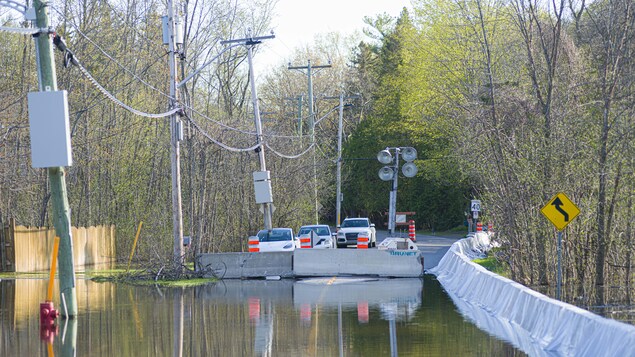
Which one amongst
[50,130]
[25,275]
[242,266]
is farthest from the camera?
[25,275]

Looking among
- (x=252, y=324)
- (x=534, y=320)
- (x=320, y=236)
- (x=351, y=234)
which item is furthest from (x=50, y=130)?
(x=351, y=234)

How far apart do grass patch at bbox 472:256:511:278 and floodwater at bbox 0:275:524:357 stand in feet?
→ 8.98

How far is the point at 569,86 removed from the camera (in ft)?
78.5

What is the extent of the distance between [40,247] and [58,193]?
19.9m

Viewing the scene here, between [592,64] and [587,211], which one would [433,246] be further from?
[587,211]

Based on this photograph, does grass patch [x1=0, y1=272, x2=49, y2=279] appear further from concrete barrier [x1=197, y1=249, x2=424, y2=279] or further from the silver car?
the silver car

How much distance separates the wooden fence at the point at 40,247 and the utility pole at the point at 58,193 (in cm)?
1687

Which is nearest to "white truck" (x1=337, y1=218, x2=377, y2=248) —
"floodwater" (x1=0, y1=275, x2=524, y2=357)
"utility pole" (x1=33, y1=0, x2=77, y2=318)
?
"floodwater" (x1=0, y1=275, x2=524, y2=357)

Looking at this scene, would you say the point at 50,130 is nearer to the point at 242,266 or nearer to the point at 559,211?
the point at 559,211

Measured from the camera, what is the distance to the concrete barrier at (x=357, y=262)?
1250 inches

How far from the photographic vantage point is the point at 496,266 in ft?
110

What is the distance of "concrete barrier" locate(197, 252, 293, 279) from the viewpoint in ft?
106

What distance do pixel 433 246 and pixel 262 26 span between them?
14963 millimetres

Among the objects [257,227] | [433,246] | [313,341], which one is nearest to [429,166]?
[433,246]
